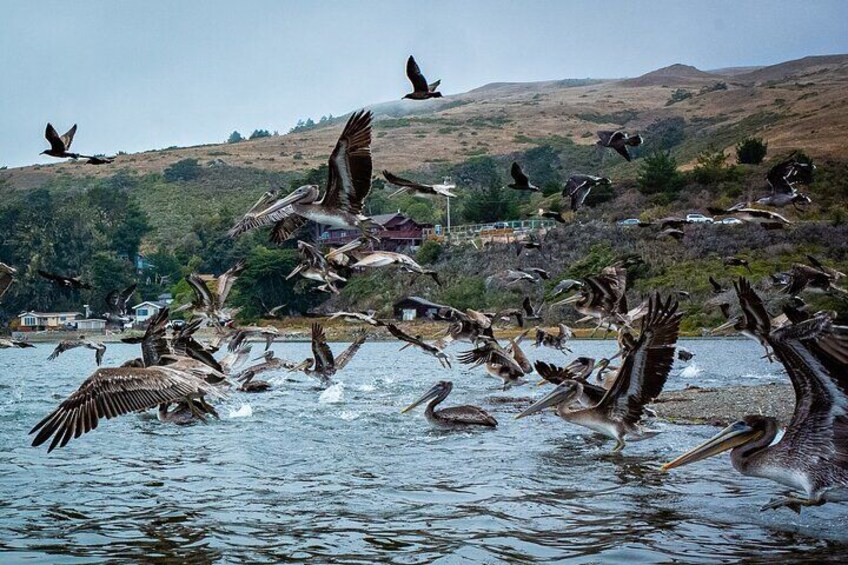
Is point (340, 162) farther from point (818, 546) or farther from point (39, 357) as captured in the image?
point (39, 357)

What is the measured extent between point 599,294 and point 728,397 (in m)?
3.52

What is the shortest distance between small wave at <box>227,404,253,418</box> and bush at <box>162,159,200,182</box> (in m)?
116

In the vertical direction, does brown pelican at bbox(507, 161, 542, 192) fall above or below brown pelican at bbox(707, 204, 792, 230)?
above

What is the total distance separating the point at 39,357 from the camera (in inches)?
1959

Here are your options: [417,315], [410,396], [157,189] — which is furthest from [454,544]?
[157,189]

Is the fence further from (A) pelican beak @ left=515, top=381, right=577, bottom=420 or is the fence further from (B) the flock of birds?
(A) pelican beak @ left=515, top=381, right=577, bottom=420

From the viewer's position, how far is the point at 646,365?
440 inches

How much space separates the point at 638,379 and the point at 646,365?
1.16 ft

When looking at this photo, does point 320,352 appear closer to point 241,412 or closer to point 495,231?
point 241,412

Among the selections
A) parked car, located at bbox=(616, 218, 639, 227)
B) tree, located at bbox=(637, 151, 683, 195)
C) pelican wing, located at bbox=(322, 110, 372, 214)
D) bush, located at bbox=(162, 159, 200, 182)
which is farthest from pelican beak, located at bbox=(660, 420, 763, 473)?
bush, located at bbox=(162, 159, 200, 182)

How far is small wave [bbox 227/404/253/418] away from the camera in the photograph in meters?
18.7

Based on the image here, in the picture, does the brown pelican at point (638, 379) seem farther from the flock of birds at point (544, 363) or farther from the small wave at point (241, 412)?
the small wave at point (241, 412)

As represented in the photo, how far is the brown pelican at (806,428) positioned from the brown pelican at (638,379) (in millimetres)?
1632

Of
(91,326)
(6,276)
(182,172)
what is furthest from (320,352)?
(182,172)
